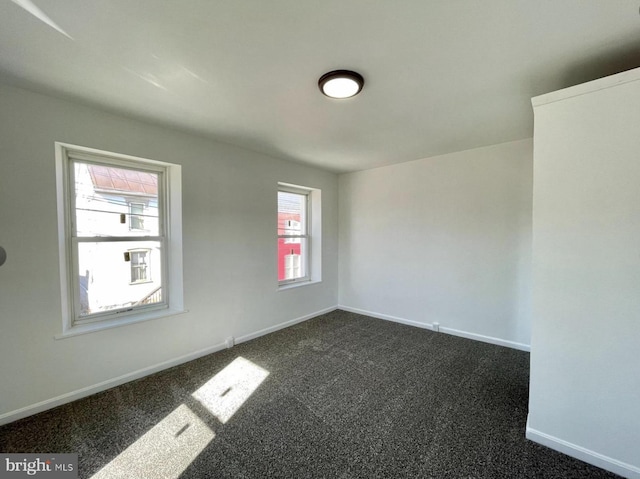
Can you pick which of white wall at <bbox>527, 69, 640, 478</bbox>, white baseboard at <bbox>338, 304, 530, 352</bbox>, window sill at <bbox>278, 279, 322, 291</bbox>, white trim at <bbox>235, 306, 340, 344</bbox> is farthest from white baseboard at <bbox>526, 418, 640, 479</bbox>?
window sill at <bbox>278, 279, 322, 291</bbox>

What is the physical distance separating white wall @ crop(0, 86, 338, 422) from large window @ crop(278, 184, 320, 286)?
334mm

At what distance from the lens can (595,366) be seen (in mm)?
1532

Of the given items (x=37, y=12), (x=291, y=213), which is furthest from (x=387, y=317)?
(x=37, y=12)

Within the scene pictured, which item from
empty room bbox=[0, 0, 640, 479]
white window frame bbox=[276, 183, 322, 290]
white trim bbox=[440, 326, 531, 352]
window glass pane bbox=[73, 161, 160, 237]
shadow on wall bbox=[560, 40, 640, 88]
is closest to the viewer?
empty room bbox=[0, 0, 640, 479]

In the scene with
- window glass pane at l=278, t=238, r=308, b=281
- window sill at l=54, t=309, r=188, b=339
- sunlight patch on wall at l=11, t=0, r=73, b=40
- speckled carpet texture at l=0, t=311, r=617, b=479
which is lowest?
speckled carpet texture at l=0, t=311, r=617, b=479

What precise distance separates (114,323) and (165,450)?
51.2 inches

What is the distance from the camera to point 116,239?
2.46m

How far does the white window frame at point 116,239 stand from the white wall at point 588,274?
10.2 feet

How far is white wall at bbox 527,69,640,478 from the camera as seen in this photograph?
144cm

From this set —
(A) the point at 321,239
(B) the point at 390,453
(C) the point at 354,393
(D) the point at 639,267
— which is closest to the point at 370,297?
(A) the point at 321,239

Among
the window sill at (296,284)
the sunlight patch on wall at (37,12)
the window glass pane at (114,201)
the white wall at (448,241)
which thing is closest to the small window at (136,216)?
the window glass pane at (114,201)

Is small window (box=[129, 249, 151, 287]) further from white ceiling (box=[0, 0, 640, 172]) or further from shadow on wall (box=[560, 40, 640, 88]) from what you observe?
shadow on wall (box=[560, 40, 640, 88])

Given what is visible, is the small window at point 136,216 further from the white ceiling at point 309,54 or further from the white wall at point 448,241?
the white wall at point 448,241

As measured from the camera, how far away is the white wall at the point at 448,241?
3084 mm
